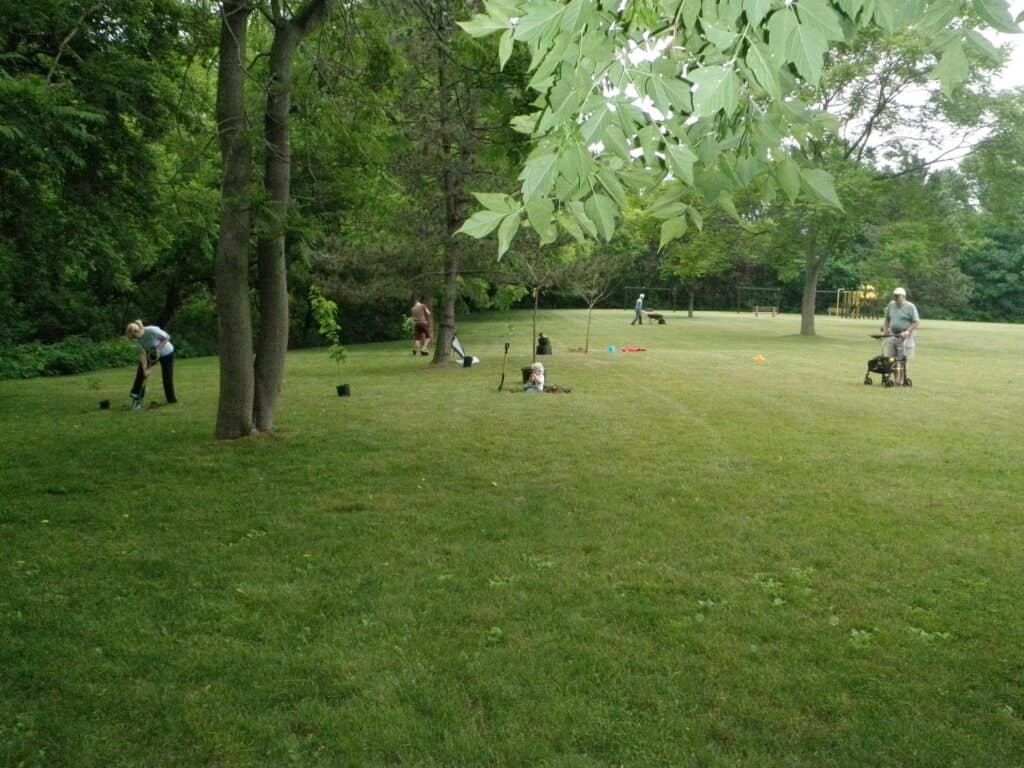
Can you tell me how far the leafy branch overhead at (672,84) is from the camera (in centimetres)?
217

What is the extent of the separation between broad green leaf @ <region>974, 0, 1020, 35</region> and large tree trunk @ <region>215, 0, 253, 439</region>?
26.5ft

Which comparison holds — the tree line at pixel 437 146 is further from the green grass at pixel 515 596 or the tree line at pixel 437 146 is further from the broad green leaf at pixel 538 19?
the green grass at pixel 515 596

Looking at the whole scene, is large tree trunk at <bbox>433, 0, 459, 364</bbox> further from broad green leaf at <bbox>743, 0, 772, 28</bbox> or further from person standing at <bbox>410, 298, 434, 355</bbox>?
broad green leaf at <bbox>743, 0, 772, 28</bbox>

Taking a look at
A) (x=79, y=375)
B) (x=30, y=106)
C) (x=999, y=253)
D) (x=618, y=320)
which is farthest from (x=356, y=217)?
(x=999, y=253)

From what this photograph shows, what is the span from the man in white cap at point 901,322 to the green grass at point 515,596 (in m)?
3.77

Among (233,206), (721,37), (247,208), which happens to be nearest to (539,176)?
(721,37)

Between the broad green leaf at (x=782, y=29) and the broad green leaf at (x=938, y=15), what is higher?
the broad green leaf at (x=938, y=15)

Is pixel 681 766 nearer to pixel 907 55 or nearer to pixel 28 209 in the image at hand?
pixel 28 209

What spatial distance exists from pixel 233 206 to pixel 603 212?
760 centimetres

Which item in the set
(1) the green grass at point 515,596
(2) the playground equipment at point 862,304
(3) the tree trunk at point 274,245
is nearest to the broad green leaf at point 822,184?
(1) the green grass at point 515,596

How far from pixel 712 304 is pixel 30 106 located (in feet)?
192

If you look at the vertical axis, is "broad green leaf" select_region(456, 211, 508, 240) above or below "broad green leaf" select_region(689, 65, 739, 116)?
below

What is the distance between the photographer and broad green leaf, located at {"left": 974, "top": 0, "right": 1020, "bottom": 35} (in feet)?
7.54

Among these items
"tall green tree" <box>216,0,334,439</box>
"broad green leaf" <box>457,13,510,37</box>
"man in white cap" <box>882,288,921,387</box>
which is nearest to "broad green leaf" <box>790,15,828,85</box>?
"broad green leaf" <box>457,13,510,37</box>
